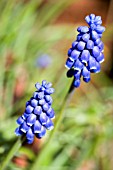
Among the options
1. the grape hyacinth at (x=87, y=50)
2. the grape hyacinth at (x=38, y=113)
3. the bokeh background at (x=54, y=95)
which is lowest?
the grape hyacinth at (x=38, y=113)

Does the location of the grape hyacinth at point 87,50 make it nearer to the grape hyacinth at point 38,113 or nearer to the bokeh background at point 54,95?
the grape hyacinth at point 38,113

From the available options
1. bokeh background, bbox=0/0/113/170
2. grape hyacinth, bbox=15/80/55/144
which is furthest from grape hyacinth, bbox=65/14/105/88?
bokeh background, bbox=0/0/113/170

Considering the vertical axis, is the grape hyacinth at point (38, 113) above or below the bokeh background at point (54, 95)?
below

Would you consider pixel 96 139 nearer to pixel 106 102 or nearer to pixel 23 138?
pixel 106 102

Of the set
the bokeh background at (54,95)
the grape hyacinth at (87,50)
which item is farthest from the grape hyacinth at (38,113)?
the bokeh background at (54,95)

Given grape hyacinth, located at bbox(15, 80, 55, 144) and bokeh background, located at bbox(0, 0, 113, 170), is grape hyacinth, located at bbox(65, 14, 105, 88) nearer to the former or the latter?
grape hyacinth, located at bbox(15, 80, 55, 144)

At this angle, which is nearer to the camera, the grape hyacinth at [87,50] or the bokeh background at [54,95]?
the grape hyacinth at [87,50]
